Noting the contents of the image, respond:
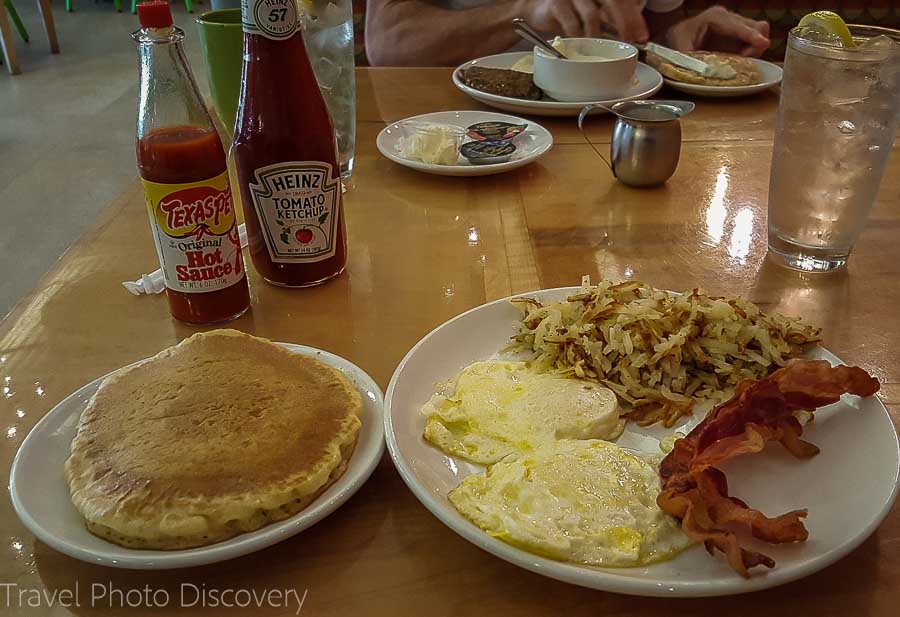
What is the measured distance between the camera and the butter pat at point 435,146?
1582 millimetres

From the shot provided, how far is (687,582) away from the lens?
598 mm

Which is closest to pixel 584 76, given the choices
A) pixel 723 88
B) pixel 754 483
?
pixel 723 88

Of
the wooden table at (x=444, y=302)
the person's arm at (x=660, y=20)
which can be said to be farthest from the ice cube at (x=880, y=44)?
the person's arm at (x=660, y=20)

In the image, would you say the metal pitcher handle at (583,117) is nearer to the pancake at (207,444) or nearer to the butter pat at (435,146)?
the butter pat at (435,146)

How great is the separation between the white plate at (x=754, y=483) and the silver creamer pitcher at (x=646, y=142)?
66 cm

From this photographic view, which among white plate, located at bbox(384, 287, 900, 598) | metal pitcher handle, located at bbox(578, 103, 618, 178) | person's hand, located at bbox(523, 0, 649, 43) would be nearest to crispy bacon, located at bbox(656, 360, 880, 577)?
white plate, located at bbox(384, 287, 900, 598)

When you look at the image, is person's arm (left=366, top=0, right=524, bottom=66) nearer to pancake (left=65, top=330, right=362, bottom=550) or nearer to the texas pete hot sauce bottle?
the texas pete hot sauce bottle

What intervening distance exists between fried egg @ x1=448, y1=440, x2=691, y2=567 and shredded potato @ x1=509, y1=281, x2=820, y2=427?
0.53ft

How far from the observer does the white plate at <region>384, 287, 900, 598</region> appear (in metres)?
0.61

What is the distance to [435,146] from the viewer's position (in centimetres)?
160

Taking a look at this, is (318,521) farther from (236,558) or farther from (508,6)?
(508,6)

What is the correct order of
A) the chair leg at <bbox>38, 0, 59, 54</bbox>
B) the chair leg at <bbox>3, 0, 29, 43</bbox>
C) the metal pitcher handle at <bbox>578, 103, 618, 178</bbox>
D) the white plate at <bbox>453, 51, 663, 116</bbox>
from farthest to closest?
1. the chair leg at <bbox>3, 0, 29, 43</bbox>
2. the chair leg at <bbox>38, 0, 59, 54</bbox>
3. the white plate at <bbox>453, 51, 663, 116</bbox>
4. the metal pitcher handle at <bbox>578, 103, 618, 178</bbox>

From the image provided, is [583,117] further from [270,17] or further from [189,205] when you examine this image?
[189,205]

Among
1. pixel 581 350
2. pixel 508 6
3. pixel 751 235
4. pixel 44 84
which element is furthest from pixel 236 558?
pixel 44 84
